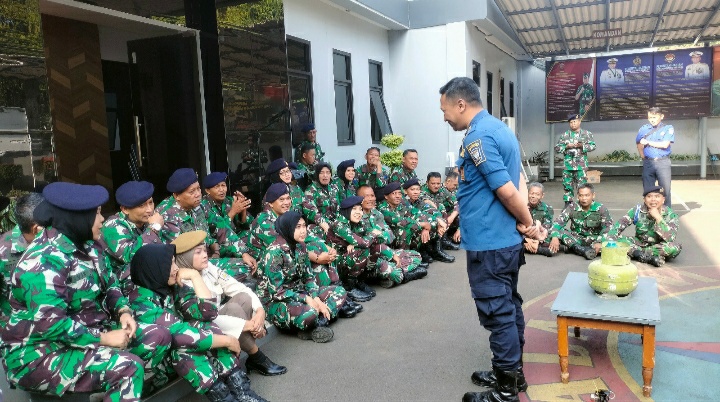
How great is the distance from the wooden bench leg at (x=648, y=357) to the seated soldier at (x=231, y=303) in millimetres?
2345

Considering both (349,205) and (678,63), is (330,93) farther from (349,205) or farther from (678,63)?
(678,63)

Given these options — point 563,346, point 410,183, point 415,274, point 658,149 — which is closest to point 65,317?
point 563,346

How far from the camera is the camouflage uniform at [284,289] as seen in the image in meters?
4.21

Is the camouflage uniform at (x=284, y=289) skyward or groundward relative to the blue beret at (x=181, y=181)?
groundward

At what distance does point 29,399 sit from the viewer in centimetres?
268

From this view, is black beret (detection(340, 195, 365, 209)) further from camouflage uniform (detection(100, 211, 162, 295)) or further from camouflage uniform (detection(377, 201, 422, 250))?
camouflage uniform (detection(100, 211, 162, 295))

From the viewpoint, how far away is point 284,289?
431 centimetres

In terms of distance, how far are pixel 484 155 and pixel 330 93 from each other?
6050 mm

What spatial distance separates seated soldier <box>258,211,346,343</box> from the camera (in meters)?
4.22

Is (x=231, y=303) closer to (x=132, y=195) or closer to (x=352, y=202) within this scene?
(x=132, y=195)

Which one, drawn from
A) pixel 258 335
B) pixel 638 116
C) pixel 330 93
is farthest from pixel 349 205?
pixel 638 116

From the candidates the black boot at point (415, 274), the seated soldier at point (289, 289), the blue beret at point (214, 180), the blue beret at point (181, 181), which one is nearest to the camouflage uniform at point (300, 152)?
the blue beret at point (214, 180)

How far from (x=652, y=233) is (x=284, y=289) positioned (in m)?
4.74

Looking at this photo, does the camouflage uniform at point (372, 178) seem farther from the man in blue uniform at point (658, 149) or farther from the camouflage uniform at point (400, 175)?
the man in blue uniform at point (658, 149)
